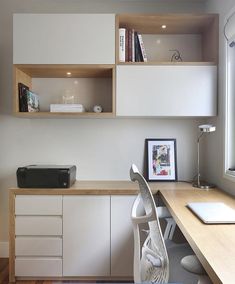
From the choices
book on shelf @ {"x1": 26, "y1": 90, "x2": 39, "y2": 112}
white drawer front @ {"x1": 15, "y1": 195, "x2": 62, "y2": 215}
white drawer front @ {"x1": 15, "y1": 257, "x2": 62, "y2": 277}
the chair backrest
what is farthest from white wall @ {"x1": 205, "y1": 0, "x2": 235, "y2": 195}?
book on shelf @ {"x1": 26, "y1": 90, "x2": 39, "y2": 112}

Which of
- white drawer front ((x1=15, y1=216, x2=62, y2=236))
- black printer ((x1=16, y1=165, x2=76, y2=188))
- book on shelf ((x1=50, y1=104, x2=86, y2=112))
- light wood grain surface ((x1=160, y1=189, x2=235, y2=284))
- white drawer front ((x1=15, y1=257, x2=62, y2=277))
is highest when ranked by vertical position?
book on shelf ((x1=50, y1=104, x2=86, y2=112))

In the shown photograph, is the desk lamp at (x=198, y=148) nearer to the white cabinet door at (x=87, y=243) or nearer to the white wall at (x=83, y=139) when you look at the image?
the white wall at (x=83, y=139)

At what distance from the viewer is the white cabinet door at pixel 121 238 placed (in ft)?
7.70

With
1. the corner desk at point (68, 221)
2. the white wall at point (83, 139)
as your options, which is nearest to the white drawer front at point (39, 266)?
the corner desk at point (68, 221)

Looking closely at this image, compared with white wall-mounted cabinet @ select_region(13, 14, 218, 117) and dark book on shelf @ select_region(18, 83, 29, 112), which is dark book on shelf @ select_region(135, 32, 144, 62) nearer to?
white wall-mounted cabinet @ select_region(13, 14, 218, 117)

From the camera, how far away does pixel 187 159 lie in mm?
2795

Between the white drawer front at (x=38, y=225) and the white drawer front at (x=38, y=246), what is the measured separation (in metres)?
0.04

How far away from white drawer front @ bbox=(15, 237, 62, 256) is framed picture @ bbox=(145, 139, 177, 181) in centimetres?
Result: 102

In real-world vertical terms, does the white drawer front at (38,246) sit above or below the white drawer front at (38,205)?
below

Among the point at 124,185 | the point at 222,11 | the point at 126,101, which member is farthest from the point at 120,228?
the point at 222,11

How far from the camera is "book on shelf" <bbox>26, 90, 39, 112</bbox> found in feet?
8.20

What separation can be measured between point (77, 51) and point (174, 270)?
71.3 inches

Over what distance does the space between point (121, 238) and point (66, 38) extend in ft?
5.68

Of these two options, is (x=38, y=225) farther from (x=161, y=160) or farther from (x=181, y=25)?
(x=181, y=25)
